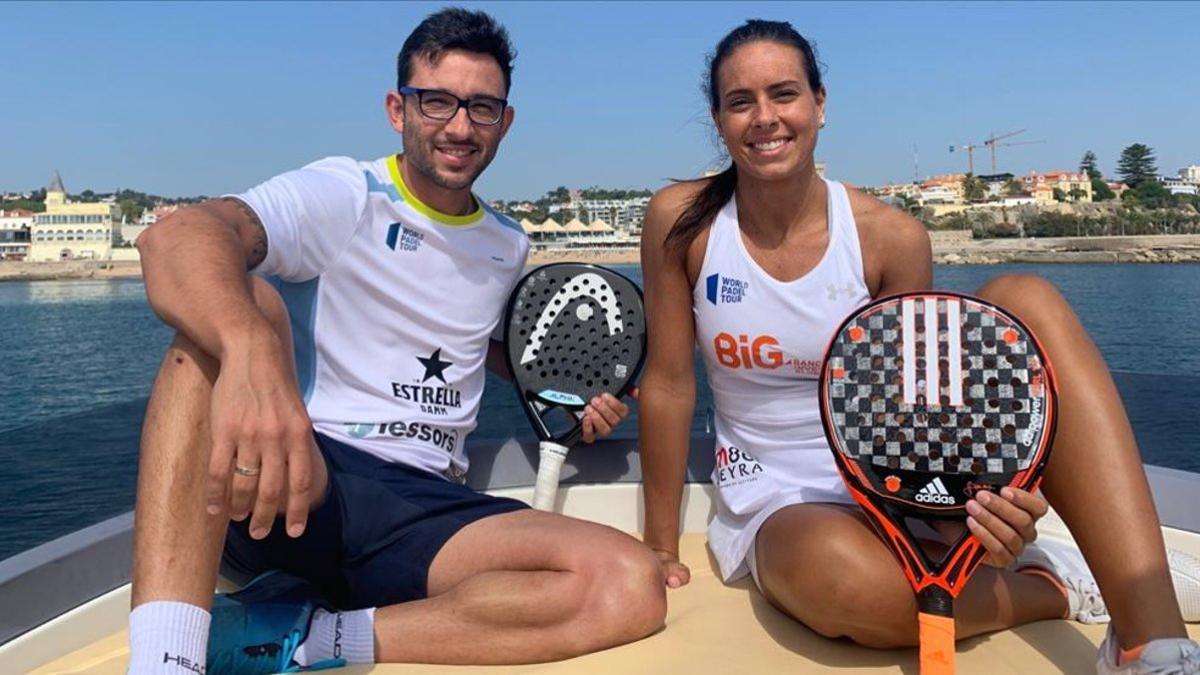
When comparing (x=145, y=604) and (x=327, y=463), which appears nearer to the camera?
(x=145, y=604)

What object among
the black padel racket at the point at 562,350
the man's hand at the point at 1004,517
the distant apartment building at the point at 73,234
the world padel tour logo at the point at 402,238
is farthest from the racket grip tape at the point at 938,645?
the distant apartment building at the point at 73,234

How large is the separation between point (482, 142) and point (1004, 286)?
1.14 m

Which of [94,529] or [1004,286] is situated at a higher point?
[1004,286]

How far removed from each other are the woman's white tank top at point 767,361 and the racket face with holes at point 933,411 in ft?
1.21

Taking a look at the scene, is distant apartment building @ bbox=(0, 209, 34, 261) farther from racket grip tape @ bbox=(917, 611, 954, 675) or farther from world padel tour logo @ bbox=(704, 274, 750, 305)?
racket grip tape @ bbox=(917, 611, 954, 675)

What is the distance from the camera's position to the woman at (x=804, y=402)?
4.94 ft

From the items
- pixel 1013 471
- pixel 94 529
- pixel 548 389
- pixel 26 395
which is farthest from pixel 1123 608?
pixel 26 395

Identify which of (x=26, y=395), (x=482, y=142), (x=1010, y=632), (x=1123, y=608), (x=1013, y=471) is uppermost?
(x=482, y=142)

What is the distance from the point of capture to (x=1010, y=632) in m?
1.76

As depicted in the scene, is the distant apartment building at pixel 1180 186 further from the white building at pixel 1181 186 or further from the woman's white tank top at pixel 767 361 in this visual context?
the woman's white tank top at pixel 767 361

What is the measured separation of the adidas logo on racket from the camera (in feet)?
4.82

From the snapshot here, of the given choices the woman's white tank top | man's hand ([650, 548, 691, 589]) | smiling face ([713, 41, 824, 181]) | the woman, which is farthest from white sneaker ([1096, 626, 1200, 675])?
smiling face ([713, 41, 824, 181])

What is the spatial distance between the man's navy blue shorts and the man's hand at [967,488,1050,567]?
922 millimetres

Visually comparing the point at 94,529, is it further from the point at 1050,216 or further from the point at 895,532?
the point at 1050,216
